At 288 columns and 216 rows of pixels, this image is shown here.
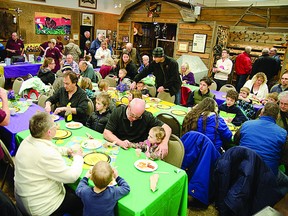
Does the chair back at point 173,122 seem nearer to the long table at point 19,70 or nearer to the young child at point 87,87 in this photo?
the young child at point 87,87

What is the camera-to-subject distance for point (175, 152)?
2.53 meters

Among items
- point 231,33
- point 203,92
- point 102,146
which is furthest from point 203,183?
point 231,33

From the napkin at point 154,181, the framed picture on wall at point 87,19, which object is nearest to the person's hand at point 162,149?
the napkin at point 154,181

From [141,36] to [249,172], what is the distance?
996 cm

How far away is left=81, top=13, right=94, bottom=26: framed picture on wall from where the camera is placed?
37.7ft

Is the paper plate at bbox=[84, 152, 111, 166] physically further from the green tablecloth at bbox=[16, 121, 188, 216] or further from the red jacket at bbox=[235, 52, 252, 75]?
the red jacket at bbox=[235, 52, 252, 75]

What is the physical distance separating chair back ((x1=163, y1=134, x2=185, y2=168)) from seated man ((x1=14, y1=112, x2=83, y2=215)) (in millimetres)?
1053

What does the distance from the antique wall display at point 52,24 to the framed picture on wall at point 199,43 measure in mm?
6251

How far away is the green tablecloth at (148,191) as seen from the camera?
1.71 metres

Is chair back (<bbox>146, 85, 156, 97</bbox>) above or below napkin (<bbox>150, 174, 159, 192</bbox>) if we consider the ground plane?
above

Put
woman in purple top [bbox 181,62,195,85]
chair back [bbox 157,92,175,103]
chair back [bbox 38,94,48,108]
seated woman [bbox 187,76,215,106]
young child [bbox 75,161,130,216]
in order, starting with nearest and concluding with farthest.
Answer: young child [bbox 75,161,130,216] < chair back [bbox 38,94,48,108] < seated woman [bbox 187,76,215,106] < chair back [bbox 157,92,175,103] < woman in purple top [bbox 181,62,195,85]

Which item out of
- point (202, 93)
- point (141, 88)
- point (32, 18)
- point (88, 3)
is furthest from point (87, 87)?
point (88, 3)

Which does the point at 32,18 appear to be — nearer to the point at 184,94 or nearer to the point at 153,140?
the point at 184,94

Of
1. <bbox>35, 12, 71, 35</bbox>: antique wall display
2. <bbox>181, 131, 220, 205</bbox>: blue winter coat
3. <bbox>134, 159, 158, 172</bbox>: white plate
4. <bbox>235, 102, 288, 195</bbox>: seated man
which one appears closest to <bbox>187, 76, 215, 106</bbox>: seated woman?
<bbox>235, 102, 288, 195</bbox>: seated man
